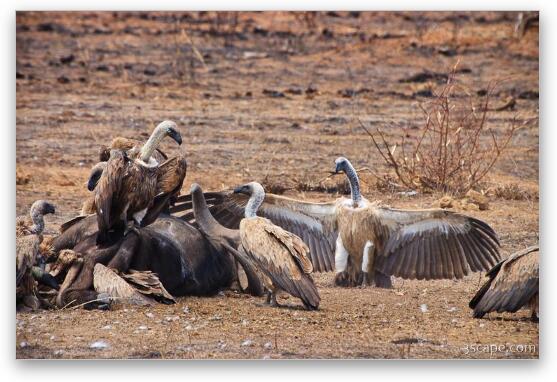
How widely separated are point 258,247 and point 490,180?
4.15 metres

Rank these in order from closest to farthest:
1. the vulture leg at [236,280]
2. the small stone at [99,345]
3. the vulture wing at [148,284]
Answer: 1. the small stone at [99,345]
2. the vulture wing at [148,284]
3. the vulture leg at [236,280]

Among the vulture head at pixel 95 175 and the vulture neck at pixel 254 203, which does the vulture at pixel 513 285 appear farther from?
the vulture head at pixel 95 175

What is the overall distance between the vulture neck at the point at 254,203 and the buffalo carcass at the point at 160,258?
0.41 meters

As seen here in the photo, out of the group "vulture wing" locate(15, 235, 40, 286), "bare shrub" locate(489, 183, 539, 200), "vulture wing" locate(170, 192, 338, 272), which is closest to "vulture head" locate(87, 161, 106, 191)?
"vulture wing" locate(15, 235, 40, 286)

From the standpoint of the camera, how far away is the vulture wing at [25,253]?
29.3 feet

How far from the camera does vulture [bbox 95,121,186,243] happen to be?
9062 millimetres

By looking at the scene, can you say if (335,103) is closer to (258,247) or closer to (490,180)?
(490,180)

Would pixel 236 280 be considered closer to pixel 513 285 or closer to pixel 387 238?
pixel 387 238

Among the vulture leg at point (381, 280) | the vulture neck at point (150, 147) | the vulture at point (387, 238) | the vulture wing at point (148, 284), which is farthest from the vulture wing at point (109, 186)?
the vulture leg at point (381, 280)

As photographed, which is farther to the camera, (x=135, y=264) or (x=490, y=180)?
(x=490, y=180)

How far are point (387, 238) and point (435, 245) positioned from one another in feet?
1.14

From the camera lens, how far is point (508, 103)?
619 inches

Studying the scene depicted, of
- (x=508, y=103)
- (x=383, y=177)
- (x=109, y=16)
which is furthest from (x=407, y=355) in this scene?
(x=109, y=16)

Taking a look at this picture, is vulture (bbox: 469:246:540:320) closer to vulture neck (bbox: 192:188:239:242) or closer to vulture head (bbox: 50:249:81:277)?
vulture neck (bbox: 192:188:239:242)
